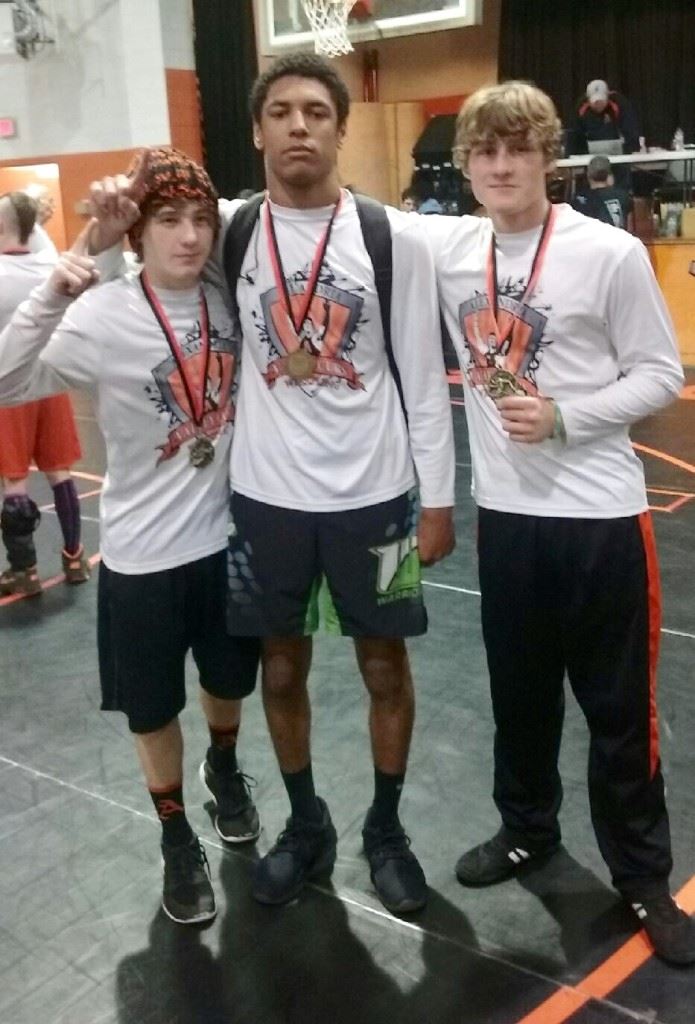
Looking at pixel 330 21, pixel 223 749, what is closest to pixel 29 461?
pixel 223 749

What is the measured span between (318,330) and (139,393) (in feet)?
1.28

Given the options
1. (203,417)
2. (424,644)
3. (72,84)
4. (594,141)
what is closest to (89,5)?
(72,84)

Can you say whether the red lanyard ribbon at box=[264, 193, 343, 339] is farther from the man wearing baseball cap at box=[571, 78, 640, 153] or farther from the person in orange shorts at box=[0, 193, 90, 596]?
the man wearing baseball cap at box=[571, 78, 640, 153]

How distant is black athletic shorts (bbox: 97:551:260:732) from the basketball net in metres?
9.06

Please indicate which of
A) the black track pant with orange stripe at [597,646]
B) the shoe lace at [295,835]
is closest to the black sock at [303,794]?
the shoe lace at [295,835]

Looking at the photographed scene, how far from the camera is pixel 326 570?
220 cm

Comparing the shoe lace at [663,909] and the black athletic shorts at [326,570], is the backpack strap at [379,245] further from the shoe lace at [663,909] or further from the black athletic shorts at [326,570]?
the shoe lace at [663,909]

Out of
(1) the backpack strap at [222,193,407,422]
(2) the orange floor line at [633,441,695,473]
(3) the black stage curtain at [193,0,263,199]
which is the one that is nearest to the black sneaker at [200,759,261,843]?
(1) the backpack strap at [222,193,407,422]

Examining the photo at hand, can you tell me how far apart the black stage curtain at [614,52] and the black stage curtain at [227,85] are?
3068mm

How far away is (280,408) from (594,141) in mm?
9458

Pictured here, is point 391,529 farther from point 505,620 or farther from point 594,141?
point 594,141

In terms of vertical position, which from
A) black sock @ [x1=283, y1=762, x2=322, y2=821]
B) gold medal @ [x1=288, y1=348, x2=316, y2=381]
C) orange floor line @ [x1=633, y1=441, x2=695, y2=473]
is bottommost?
orange floor line @ [x1=633, y1=441, x2=695, y2=473]

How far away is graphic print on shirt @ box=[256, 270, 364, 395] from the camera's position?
2.08 meters

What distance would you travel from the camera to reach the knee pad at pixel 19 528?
174 inches
